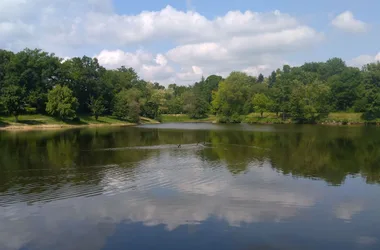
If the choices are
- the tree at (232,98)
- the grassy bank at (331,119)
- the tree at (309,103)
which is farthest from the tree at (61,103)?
the tree at (309,103)

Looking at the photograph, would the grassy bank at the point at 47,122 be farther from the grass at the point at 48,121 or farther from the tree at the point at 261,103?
the tree at the point at 261,103

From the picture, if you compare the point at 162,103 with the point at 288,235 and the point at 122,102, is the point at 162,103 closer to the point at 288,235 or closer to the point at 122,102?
the point at 122,102

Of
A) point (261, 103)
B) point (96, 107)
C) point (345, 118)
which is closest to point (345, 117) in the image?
point (345, 118)

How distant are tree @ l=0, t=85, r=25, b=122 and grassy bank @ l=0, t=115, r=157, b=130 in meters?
1.76

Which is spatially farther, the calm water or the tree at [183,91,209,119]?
the tree at [183,91,209,119]

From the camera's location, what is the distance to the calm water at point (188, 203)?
41.6ft

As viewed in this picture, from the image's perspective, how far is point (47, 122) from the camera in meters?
77.2

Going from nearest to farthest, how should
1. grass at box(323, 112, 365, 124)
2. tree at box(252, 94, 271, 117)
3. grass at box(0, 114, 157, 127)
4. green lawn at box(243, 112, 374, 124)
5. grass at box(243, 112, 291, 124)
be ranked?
1. grass at box(0, 114, 157, 127)
2. grass at box(323, 112, 365, 124)
3. green lawn at box(243, 112, 374, 124)
4. grass at box(243, 112, 291, 124)
5. tree at box(252, 94, 271, 117)

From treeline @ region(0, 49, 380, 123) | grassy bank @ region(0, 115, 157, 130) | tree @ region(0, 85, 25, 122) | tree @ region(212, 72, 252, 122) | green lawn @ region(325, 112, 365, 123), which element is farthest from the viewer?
tree @ region(212, 72, 252, 122)

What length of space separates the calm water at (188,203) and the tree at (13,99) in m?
47.2

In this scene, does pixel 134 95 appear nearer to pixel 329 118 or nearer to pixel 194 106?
pixel 194 106

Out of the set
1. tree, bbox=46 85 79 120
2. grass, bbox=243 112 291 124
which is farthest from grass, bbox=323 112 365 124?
tree, bbox=46 85 79 120

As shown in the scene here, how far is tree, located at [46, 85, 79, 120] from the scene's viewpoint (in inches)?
3083

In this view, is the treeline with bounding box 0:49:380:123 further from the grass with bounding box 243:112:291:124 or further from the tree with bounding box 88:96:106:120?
the grass with bounding box 243:112:291:124
